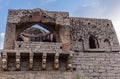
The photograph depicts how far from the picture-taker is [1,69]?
936 cm

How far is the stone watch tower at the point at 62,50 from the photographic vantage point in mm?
9367

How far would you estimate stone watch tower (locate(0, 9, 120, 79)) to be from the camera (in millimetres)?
9367

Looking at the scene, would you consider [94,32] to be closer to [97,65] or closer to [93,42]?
[93,42]

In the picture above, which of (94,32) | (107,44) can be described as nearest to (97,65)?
(107,44)

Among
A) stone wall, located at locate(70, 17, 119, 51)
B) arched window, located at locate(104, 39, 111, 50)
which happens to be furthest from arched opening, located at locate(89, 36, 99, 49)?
arched window, located at locate(104, 39, 111, 50)

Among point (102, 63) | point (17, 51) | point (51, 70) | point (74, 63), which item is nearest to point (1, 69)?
point (17, 51)

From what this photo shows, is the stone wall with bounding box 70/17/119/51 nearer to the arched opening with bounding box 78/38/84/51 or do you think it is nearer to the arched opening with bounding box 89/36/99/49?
the arched opening with bounding box 78/38/84/51

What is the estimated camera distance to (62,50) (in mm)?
9766

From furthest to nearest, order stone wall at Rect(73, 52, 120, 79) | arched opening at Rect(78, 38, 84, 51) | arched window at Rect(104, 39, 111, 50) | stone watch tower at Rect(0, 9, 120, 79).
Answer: arched window at Rect(104, 39, 111, 50) → arched opening at Rect(78, 38, 84, 51) → stone wall at Rect(73, 52, 120, 79) → stone watch tower at Rect(0, 9, 120, 79)

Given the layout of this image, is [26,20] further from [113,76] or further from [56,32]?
[113,76]

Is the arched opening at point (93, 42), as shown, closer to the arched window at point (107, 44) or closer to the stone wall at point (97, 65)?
the arched window at point (107, 44)

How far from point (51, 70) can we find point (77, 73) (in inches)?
42.3

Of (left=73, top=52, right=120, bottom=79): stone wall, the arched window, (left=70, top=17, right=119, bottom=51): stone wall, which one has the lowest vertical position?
(left=73, top=52, right=120, bottom=79): stone wall

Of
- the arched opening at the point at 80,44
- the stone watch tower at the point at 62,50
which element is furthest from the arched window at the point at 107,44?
the arched opening at the point at 80,44
